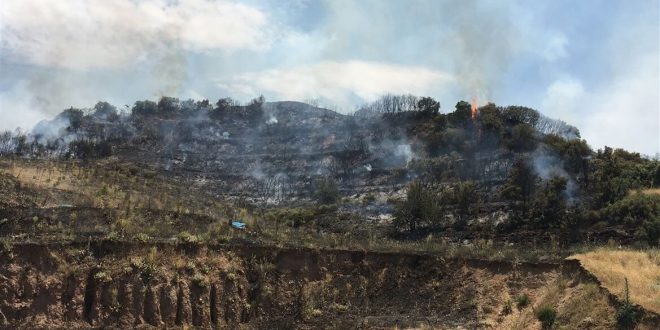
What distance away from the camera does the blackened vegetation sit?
1816 inches

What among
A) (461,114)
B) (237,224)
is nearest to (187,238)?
(237,224)

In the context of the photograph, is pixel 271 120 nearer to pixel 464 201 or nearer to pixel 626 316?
pixel 464 201

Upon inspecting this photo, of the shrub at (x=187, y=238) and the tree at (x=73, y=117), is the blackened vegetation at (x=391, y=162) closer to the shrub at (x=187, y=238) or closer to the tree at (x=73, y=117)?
the tree at (x=73, y=117)

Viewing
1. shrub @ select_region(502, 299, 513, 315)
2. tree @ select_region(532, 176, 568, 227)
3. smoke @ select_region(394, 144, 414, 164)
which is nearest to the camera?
shrub @ select_region(502, 299, 513, 315)

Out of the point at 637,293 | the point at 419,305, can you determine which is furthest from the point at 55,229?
the point at 637,293

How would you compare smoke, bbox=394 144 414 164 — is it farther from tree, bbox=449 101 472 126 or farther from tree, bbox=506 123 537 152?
tree, bbox=506 123 537 152

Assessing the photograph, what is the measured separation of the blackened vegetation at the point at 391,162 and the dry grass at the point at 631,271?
980cm

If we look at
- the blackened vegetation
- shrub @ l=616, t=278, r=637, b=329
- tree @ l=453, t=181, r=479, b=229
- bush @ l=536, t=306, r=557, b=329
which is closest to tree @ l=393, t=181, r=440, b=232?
the blackened vegetation

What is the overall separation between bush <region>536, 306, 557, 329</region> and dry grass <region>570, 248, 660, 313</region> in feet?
7.46

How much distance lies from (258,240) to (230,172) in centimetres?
4199

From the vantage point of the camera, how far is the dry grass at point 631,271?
69.1ft

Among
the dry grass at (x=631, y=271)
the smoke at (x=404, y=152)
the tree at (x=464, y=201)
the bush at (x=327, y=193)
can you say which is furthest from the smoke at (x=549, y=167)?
the dry grass at (x=631, y=271)

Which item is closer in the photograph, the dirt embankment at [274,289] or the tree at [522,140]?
the dirt embankment at [274,289]

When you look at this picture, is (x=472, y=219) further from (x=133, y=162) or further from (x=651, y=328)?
(x=133, y=162)
